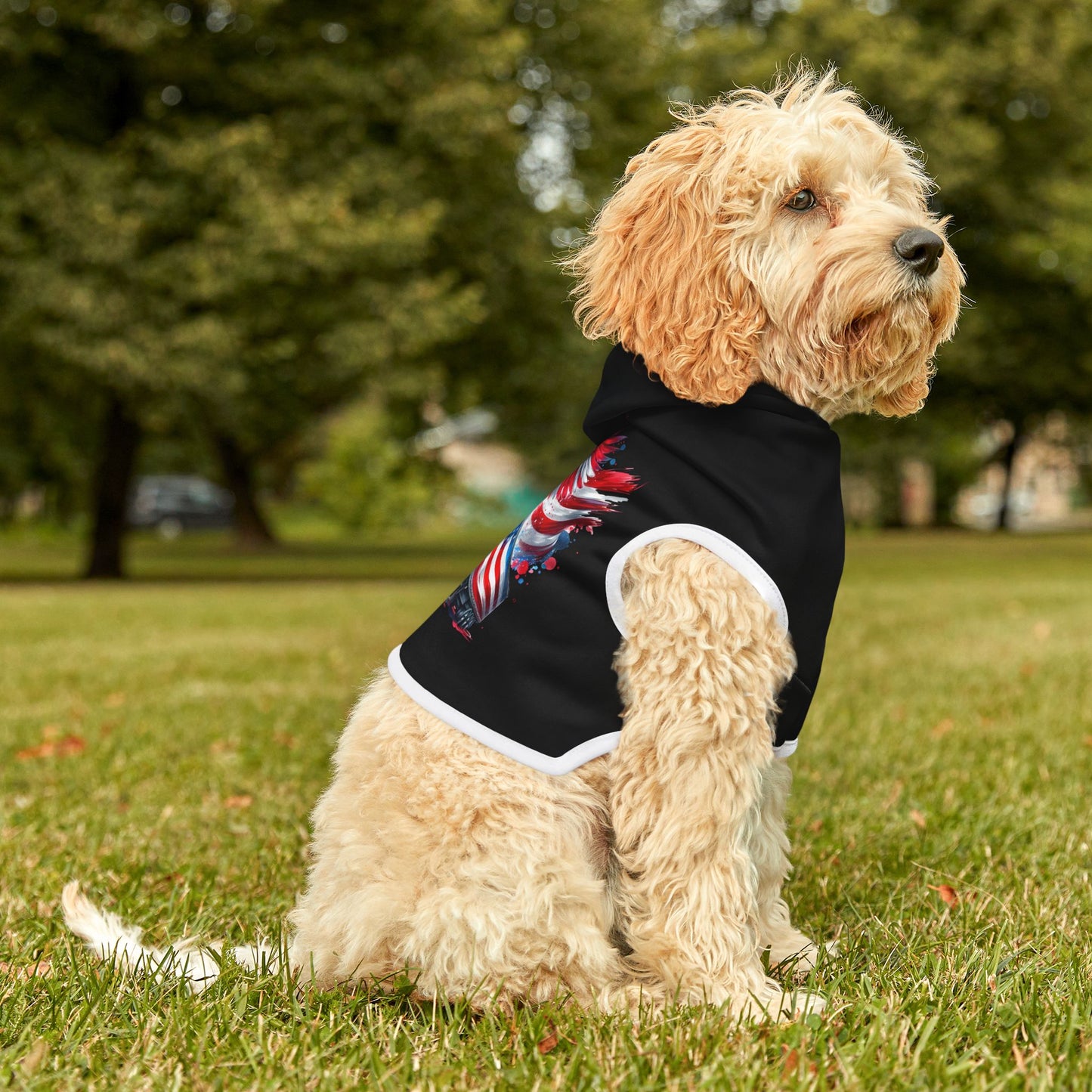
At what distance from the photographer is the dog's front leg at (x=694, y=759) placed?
272 cm

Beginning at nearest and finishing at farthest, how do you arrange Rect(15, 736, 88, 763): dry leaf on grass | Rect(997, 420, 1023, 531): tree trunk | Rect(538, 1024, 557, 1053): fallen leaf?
Rect(538, 1024, 557, 1053): fallen leaf
Rect(15, 736, 88, 763): dry leaf on grass
Rect(997, 420, 1023, 531): tree trunk

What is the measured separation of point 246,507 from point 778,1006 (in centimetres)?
3249

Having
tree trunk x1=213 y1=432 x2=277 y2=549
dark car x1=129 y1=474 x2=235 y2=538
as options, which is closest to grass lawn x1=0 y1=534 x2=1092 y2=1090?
tree trunk x1=213 y1=432 x2=277 y2=549

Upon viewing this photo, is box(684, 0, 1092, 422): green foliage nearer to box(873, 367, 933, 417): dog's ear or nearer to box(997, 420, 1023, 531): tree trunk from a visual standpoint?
box(997, 420, 1023, 531): tree trunk

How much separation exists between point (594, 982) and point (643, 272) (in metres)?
1.74

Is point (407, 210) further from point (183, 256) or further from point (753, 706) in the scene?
point (753, 706)

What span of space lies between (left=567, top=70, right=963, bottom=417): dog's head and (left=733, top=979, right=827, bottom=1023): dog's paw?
4.79 ft

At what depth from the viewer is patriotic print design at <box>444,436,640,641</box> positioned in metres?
2.85

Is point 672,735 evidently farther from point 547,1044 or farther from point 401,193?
point 401,193

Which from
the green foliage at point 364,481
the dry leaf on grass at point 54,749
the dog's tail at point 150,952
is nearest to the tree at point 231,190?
the dry leaf on grass at point 54,749

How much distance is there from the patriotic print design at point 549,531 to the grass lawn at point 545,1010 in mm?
984

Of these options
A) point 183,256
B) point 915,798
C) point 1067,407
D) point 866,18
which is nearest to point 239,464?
point 183,256

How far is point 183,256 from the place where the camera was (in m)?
16.2

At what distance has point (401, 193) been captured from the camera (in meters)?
17.1
